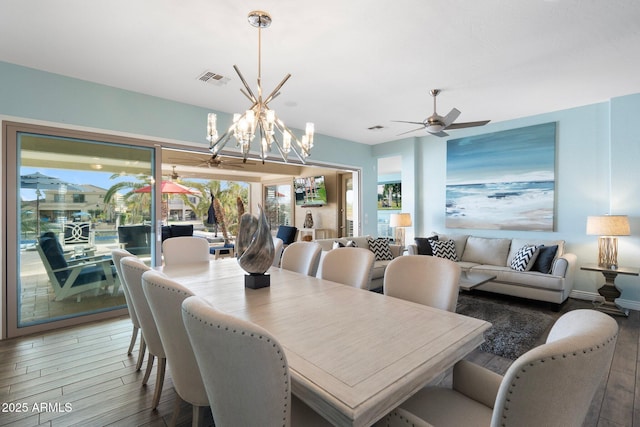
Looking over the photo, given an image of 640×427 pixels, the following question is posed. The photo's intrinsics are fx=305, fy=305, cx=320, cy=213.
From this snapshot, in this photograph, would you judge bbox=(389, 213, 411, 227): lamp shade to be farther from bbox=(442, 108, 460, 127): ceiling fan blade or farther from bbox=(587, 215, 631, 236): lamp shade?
bbox=(587, 215, 631, 236): lamp shade

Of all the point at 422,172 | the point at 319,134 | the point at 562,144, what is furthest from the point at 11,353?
the point at 562,144

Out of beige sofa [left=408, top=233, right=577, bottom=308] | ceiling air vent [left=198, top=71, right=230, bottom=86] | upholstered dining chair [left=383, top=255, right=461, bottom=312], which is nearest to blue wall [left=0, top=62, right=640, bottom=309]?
beige sofa [left=408, top=233, right=577, bottom=308]

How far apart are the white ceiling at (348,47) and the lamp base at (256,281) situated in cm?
184

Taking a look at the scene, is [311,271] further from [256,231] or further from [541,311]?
[541,311]

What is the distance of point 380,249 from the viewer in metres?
4.89

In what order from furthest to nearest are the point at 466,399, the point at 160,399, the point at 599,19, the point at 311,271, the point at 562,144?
the point at 562,144 < the point at 311,271 < the point at 599,19 < the point at 160,399 < the point at 466,399

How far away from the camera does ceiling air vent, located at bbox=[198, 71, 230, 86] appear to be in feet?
10.4

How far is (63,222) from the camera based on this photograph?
11.0ft

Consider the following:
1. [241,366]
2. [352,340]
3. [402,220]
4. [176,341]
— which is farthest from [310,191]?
[241,366]

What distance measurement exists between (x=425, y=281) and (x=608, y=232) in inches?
127

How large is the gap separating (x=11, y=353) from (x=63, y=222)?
1.33 metres

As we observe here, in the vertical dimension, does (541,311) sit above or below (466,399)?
below

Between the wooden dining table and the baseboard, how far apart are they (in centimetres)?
397

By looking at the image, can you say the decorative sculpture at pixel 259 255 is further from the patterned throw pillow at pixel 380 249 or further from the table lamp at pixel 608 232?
the table lamp at pixel 608 232
